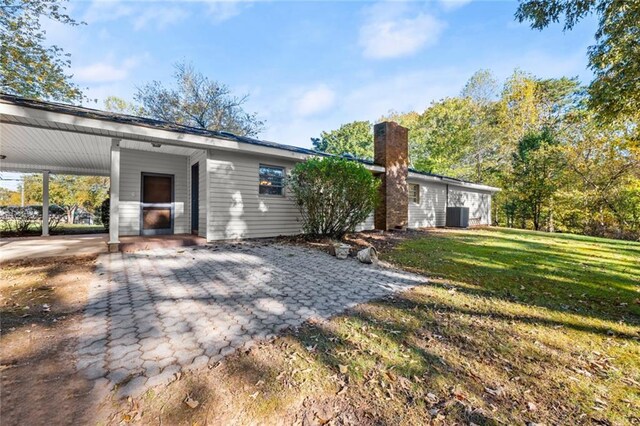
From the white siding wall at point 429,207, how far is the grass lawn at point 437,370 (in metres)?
10.3

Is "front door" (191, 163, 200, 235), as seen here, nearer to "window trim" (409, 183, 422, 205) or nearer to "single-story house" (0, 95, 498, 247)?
"single-story house" (0, 95, 498, 247)

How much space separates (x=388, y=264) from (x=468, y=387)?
3.78 meters

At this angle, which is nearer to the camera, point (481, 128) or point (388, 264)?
point (388, 264)

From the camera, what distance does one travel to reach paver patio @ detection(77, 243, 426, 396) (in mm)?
2051

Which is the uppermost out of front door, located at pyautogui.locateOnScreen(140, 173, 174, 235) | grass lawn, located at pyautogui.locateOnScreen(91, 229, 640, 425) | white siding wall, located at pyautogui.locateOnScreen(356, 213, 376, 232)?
front door, located at pyautogui.locateOnScreen(140, 173, 174, 235)

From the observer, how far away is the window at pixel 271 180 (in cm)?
850

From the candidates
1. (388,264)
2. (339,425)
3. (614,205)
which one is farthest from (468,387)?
(614,205)

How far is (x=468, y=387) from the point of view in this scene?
1892mm

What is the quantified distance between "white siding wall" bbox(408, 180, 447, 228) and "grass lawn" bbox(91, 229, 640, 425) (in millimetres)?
10260

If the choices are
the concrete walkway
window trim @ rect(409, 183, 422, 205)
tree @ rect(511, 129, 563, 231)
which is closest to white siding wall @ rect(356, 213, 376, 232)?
window trim @ rect(409, 183, 422, 205)

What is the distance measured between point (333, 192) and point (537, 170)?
17113mm

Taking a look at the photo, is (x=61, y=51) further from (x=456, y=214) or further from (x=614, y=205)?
(x=614, y=205)

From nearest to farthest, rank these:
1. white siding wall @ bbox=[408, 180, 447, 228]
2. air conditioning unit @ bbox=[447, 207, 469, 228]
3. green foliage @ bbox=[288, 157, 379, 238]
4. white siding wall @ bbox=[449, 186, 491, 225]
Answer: green foliage @ bbox=[288, 157, 379, 238]
white siding wall @ bbox=[408, 180, 447, 228]
air conditioning unit @ bbox=[447, 207, 469, 228]
white siding wall @ bbox=[449, 186, 491, 225]

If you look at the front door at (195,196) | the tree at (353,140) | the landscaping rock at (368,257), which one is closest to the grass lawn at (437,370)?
the landscaping rock at (368,257)
